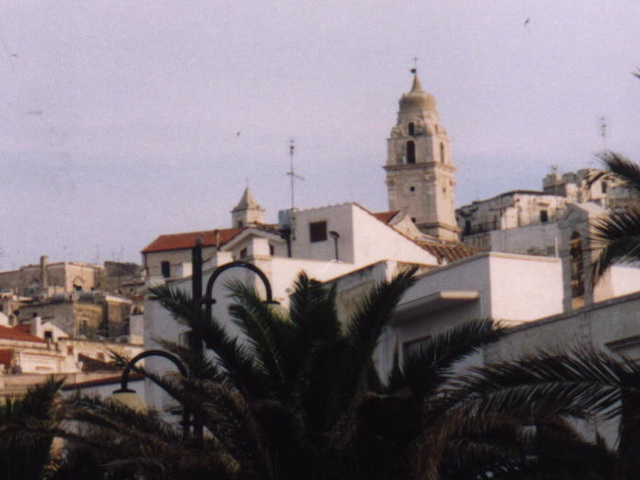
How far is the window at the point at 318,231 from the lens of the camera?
47594mm

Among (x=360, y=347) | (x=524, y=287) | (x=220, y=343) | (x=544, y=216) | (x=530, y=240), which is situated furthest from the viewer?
(x=544, y=216)

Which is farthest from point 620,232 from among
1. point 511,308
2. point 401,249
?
point 401,249

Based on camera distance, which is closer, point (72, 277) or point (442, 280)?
point (442, 280)

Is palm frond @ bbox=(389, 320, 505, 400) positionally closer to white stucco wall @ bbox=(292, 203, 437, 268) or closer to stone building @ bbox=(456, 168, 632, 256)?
white stucco wall @ bbox=(292, 203, 437, 268)

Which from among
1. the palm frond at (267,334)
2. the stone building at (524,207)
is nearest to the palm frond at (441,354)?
the palm frond at (267,334)

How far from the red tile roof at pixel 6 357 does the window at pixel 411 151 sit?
61665 mm

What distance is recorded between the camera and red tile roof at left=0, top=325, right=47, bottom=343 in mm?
76750

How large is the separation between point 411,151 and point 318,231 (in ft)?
272

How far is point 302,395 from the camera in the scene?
61.6ft

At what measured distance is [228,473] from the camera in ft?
60.4

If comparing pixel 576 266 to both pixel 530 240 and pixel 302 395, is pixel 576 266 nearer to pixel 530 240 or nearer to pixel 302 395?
pixel 302 395

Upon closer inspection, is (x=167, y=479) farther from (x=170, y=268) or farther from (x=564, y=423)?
(x=170, y=268)

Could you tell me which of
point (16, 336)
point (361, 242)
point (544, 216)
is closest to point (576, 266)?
point (361, 242)

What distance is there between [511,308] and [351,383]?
41.7ft
